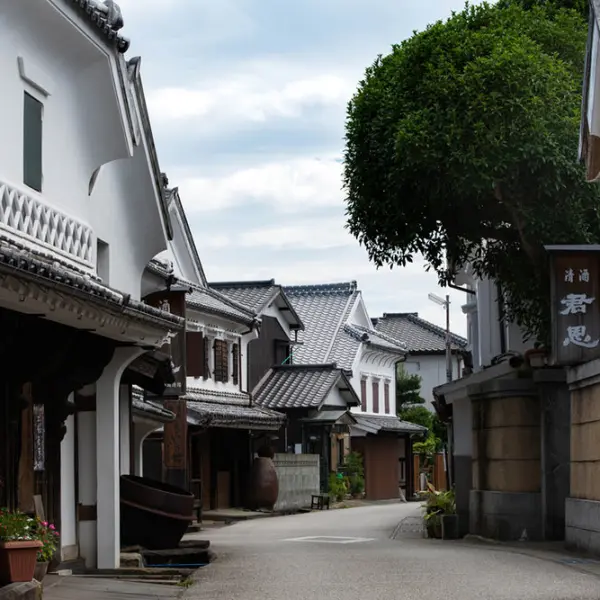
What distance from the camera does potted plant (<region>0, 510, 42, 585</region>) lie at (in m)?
12.5

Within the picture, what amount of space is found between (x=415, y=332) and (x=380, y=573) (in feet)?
237

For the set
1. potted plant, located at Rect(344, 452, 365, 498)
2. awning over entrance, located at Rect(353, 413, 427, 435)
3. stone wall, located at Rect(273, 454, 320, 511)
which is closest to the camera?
stone wall, located at Rect(273, 454, 320, 511)

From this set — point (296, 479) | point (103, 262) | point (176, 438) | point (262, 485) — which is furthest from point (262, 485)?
point (103, 262)

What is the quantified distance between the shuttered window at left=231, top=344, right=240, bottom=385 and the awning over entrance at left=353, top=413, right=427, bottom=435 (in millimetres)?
11405

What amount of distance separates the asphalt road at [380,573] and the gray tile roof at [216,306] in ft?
52.9

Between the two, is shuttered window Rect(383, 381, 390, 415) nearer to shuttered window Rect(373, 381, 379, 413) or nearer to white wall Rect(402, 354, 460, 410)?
shuttered window Rect(373, 381, 379, 413)

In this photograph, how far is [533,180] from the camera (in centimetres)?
2358

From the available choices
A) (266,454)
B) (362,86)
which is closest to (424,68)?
(362,86)

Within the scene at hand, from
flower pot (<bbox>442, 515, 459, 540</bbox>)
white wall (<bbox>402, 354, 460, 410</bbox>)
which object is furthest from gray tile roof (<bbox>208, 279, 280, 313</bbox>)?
white wall (<bbox>402, 354, 460, 410</bbox>)

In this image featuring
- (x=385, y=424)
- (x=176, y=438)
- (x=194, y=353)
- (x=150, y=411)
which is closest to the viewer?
(x=150, y=411)

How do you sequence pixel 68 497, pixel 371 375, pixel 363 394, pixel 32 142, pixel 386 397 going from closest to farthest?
pixel 32 142 < pixel 68 497 < pixel 363 394 < pixel 371 375 < pixel 386 397

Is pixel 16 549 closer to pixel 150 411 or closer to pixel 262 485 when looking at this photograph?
pixel 150 411

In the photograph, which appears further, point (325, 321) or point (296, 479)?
point (325, 321)

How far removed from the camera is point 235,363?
155 ft
